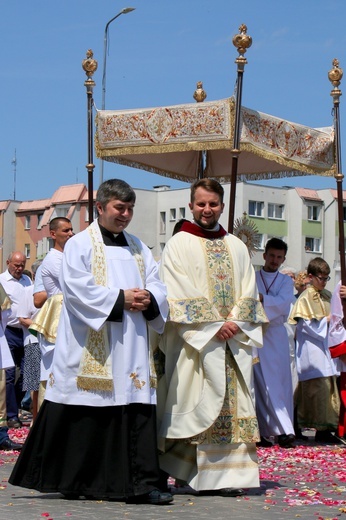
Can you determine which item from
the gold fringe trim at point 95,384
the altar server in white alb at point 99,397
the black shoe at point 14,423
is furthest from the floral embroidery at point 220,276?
the black shoe at point 14,423

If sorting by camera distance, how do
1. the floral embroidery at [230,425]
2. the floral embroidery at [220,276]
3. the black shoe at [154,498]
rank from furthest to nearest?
the floral embroidery at [220,276] < the floral embroidery at [230,425] < the black shoe at [154,498]

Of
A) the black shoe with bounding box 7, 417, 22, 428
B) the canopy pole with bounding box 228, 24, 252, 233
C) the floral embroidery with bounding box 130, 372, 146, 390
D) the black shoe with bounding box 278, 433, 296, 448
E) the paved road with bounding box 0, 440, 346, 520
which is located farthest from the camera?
the black shoe with bounding box 7, 417, 22, 428

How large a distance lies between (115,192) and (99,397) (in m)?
1.37

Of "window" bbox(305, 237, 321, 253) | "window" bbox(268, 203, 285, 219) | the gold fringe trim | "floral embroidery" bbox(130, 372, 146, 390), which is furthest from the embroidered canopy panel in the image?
"window" bbox(305, 237, 321, 253)

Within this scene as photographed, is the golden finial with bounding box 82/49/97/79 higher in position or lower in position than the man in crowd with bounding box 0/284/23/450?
higher

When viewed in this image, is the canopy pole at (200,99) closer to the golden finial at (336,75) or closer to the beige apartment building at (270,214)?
the golden finial at (336,75)

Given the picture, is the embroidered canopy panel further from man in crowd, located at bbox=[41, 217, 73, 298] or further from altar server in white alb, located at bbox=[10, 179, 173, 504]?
altar server in white alb, located at bbox=[10, 179, 173, 504]

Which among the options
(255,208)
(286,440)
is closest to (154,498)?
(286,440)

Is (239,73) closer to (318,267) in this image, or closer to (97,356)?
(318,267)

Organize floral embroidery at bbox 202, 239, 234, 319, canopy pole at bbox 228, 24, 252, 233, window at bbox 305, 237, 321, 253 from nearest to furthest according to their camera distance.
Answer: floral embroidery at bbox 202, 239, 234, 319
canopy pole at bbox 228, 24, 252, 233
window at bbox 305, 237, 321, 253

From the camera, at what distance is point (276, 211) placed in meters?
86.1

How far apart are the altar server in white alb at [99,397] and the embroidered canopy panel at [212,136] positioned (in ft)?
10.9

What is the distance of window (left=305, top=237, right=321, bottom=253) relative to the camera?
A: 285 feet

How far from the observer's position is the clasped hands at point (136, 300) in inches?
298
